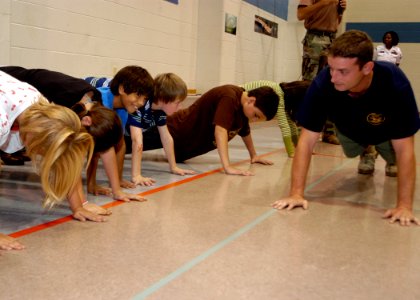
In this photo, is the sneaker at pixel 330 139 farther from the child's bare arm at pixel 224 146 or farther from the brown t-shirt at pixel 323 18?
the child's bare arm at pixel 224 146

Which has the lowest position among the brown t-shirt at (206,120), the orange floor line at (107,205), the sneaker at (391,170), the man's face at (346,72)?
the orange floor line at (107,205)

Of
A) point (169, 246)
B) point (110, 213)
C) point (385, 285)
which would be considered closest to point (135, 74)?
point (110, 213)

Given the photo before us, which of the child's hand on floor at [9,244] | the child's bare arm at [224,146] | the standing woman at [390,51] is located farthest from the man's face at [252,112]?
the standing woman at [390,51]

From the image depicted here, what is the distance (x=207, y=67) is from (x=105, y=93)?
129 inches

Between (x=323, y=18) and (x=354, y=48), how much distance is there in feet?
8.80

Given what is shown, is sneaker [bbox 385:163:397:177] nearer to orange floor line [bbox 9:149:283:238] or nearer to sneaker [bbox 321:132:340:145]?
orange floor line [bbox 9:149:283:238]

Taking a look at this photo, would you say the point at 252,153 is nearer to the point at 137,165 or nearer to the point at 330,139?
the point at 137,165

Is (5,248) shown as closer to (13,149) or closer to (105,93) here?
(13,149)

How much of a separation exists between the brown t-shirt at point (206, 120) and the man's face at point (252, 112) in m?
0.09

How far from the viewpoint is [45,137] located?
52.6 inches

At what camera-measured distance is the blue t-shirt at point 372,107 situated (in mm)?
Answer: 1893

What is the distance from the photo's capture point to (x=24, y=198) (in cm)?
198

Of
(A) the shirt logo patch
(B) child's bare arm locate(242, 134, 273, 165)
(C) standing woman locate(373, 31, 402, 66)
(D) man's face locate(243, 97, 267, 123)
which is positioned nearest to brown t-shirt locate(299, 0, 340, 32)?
(B) child's bare arm locate(242, 134, 273, 165)

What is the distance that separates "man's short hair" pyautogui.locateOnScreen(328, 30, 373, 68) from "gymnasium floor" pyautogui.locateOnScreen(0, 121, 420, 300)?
69 cm
